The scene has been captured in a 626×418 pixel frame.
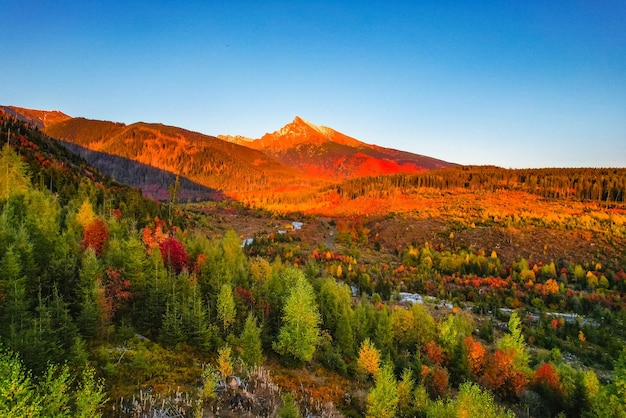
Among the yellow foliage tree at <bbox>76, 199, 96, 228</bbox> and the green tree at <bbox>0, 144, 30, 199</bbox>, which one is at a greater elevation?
the green tree at <bbox>0, 144, 30, 199</bbox>

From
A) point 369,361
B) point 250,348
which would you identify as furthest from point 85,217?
point 369,361

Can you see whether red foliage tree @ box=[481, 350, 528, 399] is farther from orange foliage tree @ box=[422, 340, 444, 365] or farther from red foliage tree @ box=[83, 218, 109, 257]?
red foliage tree @ box=[83, 218, 109, 257]

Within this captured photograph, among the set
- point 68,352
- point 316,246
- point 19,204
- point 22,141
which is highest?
point 22,141

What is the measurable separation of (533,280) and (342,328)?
92.8 metres

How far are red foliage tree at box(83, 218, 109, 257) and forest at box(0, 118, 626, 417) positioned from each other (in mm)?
197

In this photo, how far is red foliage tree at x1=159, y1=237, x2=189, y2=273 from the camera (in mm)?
59125

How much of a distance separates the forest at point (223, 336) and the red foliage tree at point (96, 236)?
7.7 inches

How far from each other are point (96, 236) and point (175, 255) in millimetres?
11804

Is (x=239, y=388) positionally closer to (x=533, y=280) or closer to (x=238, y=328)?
(x=238, y=328)

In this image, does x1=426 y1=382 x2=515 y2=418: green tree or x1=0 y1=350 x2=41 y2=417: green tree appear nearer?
x1=0 y1=350 x2=41 y2=417: green tree

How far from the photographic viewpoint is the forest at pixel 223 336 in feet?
99.5

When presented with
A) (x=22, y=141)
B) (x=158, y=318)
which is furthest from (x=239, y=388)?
(x=22, y=141)

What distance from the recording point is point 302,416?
35.2 metres

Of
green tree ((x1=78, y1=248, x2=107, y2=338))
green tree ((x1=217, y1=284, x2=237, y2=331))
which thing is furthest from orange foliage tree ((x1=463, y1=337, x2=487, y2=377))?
green tree ((x1=78, y1=248, x2=107, y2=338))
